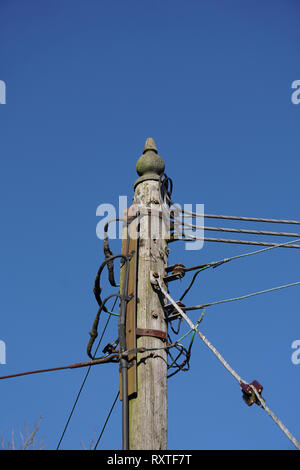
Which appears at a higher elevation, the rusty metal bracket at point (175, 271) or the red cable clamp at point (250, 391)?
the rusty metal bracket at point (175, 271)

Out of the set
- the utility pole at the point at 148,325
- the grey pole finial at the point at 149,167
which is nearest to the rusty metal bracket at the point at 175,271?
the utility pole at the point at 148,325

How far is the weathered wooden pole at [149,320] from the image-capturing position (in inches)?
205

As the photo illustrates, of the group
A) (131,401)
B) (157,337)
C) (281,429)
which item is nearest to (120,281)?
(157,337)

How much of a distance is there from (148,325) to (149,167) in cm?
176

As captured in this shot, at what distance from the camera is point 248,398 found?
5.06m

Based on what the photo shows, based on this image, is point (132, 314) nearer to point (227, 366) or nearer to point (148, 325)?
point (148, 325)

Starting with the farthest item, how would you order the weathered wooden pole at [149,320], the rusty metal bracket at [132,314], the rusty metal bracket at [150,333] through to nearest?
the rusty metal bracket at [150,333]
the rusty metal bracket at [132,314]
the weathered wooden pole at [149,320]

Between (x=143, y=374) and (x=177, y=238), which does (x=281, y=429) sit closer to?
(x=143, y=374)

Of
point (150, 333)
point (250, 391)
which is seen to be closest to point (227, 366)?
point (250, 391)

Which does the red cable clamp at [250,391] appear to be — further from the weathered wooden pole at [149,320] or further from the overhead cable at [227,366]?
the weathered wooden pole at [149,320]

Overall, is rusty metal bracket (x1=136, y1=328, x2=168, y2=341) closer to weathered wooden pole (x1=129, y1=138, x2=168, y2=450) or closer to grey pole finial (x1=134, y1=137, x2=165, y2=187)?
weathered wooden pole (x1=129, y1=138, x2=168, y2=450)

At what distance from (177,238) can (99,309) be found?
3.34 ft

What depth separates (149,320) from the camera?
573cm

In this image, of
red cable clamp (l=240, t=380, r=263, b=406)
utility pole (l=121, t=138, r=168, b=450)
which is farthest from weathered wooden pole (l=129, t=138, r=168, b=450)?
red cable clamp (l=240, t=380, r=263, b=406)
